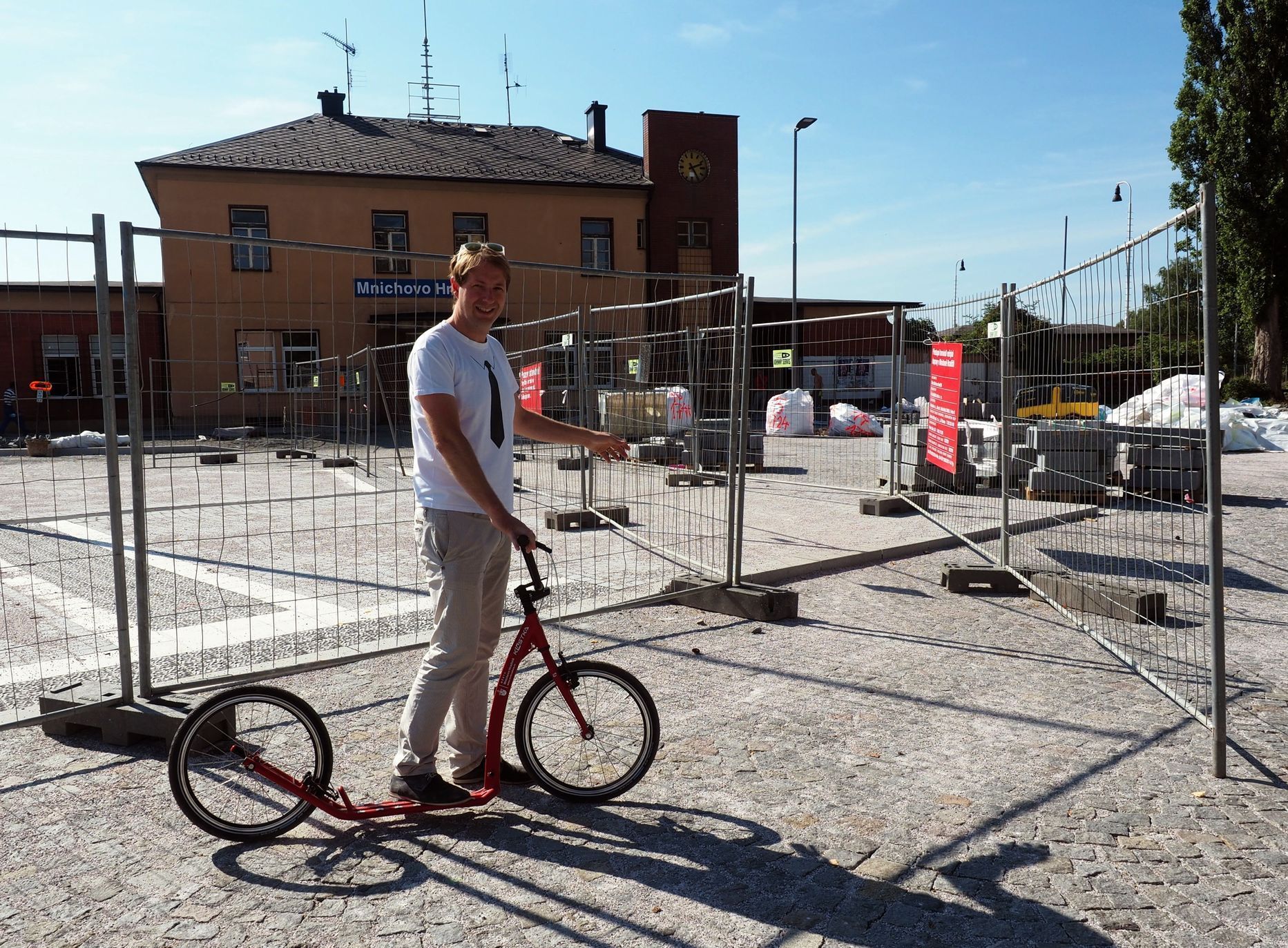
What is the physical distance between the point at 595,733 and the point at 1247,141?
1438 inches

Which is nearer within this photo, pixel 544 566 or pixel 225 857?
pixel 225 857

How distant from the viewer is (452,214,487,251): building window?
3734 cm

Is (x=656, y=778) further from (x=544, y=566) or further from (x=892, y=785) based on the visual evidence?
(x=544, y=566)

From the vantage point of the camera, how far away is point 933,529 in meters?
10.3

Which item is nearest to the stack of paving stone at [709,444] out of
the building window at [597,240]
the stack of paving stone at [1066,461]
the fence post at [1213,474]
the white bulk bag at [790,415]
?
the stack of paving stone at [1066,461]

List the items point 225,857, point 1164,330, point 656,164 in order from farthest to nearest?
point 656,164, point 1164,330, point 225,857

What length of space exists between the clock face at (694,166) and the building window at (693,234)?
5.48 feet

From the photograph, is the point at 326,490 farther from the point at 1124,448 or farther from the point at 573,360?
the point at 1124,448

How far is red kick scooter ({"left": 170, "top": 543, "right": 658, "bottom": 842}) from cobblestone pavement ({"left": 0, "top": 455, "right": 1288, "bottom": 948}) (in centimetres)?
10

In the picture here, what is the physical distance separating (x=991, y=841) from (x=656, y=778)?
128cm

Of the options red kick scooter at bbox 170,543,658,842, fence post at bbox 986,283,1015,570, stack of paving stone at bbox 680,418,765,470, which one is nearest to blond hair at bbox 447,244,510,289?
red kick scooter at bbox 170,543,658,842

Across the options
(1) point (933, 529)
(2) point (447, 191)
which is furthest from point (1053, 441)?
(2) point (447, 191)

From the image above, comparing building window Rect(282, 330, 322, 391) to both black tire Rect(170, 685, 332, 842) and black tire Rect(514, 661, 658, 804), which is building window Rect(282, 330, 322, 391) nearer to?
black tire Rect(170, 685, 332, 842)

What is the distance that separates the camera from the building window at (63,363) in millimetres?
4555
